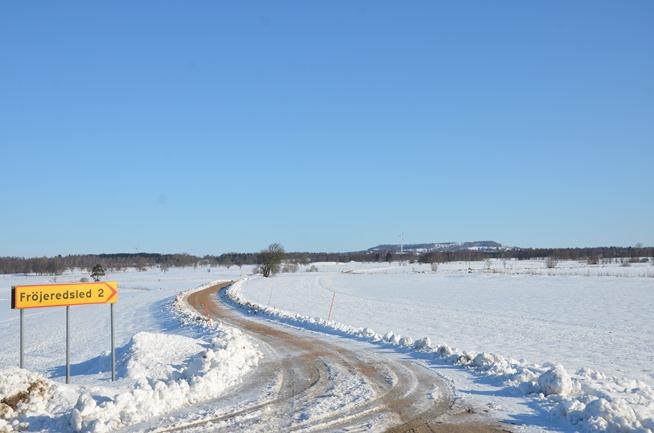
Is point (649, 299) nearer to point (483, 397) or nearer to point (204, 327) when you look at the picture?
point (204, 327)

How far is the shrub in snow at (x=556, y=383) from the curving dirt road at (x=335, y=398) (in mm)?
1753

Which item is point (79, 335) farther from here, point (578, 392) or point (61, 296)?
point (578, 392)

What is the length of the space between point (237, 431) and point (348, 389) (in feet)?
10.9

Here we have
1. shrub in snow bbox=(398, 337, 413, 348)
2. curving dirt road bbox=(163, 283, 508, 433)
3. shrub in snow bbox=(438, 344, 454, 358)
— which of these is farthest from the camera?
shrub in snow bbox=(398, 337, 413, 348)

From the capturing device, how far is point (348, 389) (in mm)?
11492

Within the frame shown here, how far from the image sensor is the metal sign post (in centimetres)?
1245

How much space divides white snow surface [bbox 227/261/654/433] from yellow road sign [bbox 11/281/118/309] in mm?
8329

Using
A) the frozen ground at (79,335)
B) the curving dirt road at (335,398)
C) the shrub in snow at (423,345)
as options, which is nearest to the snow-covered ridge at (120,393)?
the curving dirt road at (335,398)

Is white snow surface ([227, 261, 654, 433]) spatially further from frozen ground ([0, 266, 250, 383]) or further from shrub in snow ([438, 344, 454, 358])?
frozen ground ([0, 266, 250, 383])

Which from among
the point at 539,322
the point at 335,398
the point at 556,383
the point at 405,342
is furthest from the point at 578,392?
the point at 539,322

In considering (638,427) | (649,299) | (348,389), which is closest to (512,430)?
(638,427)

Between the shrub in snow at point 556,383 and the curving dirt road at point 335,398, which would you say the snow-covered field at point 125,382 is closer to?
the curving dirt road at point 335,398

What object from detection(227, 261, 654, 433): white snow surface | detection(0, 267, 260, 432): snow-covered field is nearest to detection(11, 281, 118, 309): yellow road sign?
detection(0, 267, 260, 432): snow-covered field

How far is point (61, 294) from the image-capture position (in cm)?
1293
